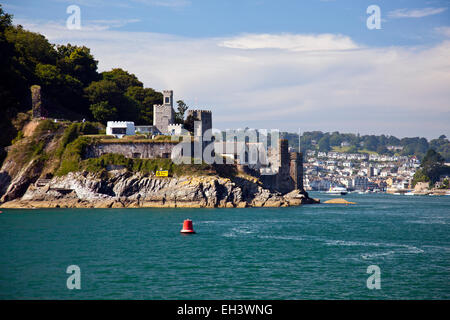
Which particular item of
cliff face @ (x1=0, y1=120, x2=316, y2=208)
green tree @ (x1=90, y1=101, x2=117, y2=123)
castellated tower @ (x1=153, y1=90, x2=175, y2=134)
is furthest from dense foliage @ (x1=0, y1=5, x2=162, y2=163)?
castellated tower @ (x1=153, y1=90, x2=175, y2=134)

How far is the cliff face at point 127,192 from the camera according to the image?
252 ft

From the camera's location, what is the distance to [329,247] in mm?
40781

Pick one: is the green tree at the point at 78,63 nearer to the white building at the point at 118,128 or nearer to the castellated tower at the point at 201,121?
the white building at the point at 118,128

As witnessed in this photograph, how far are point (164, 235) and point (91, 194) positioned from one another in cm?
3396

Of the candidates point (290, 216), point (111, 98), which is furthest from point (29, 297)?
point (111, 98)

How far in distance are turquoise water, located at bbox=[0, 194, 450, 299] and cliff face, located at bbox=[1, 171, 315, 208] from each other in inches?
683

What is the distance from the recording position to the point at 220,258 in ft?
117

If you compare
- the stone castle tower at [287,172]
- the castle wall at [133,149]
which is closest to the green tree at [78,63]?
the castle wall at [133,149]

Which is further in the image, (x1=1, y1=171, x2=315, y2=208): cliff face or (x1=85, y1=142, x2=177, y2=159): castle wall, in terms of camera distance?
(x1=85, y1=142, x2=177, y2=159): castle wall

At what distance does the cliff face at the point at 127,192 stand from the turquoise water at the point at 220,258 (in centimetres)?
1734

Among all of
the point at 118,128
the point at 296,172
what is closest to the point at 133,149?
the point at 118,128

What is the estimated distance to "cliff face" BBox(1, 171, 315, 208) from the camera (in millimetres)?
76875

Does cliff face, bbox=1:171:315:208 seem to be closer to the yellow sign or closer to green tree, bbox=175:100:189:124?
the yellow sign
